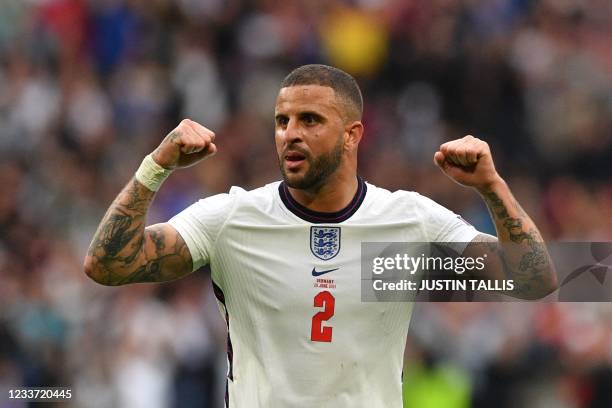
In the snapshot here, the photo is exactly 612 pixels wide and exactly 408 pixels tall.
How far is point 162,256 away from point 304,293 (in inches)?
27.7

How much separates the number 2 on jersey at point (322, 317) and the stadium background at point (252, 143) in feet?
18.3

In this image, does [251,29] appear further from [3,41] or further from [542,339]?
[542,339]

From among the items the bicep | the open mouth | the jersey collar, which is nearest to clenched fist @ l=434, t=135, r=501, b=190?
the jersey collar

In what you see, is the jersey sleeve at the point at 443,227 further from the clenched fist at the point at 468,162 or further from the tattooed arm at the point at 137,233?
the tattooed arm at the point at 137,233


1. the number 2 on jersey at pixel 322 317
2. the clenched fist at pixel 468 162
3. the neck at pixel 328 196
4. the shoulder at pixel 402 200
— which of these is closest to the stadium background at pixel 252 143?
the shoulder at pixel 402 200

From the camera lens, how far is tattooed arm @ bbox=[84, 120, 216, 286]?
6133mm

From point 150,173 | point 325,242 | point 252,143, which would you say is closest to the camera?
point 150,173

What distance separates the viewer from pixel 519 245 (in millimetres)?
6305

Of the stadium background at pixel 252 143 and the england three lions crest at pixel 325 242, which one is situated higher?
the stadium background at pixel 252 143

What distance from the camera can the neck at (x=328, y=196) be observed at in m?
6.51

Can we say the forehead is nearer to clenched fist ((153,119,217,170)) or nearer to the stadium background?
clenched fist ((153,119,217,170))

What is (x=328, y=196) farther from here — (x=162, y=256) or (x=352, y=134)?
(x=162, y=256)

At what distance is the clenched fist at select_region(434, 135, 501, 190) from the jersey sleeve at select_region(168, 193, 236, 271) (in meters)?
1.10

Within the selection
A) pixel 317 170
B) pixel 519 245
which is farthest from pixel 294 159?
pixel 519 245
